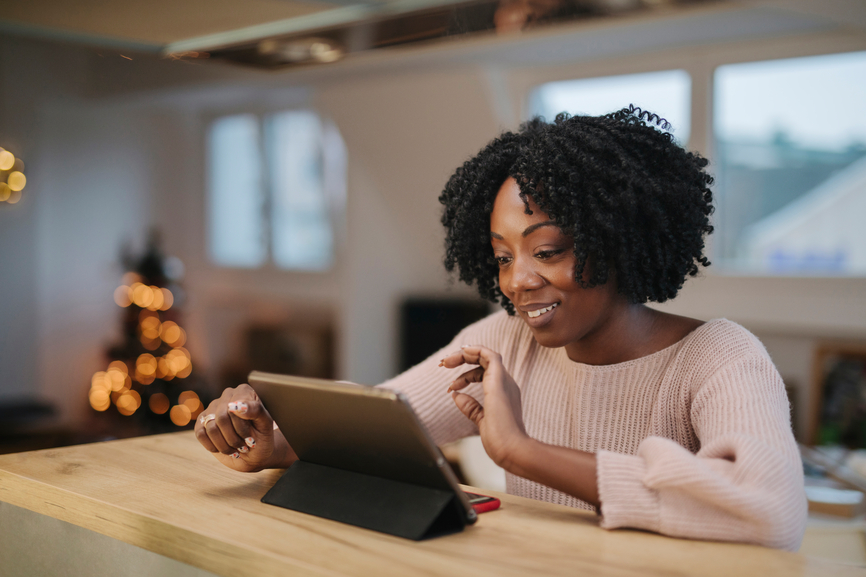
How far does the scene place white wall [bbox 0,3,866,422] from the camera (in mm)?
4070

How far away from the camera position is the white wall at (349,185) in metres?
4.07

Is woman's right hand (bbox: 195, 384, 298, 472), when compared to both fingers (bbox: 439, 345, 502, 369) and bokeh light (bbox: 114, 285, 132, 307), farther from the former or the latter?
bokeh light (bbox: 114, 285, 132, 307)

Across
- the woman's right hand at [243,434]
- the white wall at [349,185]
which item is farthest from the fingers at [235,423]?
the white wall at [349,185]

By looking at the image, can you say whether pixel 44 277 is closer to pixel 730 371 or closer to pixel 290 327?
pixel 290 327

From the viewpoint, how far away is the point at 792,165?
418cm

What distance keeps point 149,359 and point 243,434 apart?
4367 mm

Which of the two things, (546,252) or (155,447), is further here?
(155,447)

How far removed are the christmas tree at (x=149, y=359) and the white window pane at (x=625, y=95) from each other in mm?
2679

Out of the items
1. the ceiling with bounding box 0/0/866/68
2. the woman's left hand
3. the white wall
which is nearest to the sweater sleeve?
the woman's left hand

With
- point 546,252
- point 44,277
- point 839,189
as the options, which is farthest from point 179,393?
point 546,252

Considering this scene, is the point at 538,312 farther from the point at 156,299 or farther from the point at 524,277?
the point at 156,299

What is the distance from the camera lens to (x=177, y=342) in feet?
17.6

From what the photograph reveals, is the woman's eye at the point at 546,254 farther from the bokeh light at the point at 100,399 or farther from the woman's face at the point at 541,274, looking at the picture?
→ the bokeh light at the point at 100,399

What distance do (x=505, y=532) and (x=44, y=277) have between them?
14.3 ft
